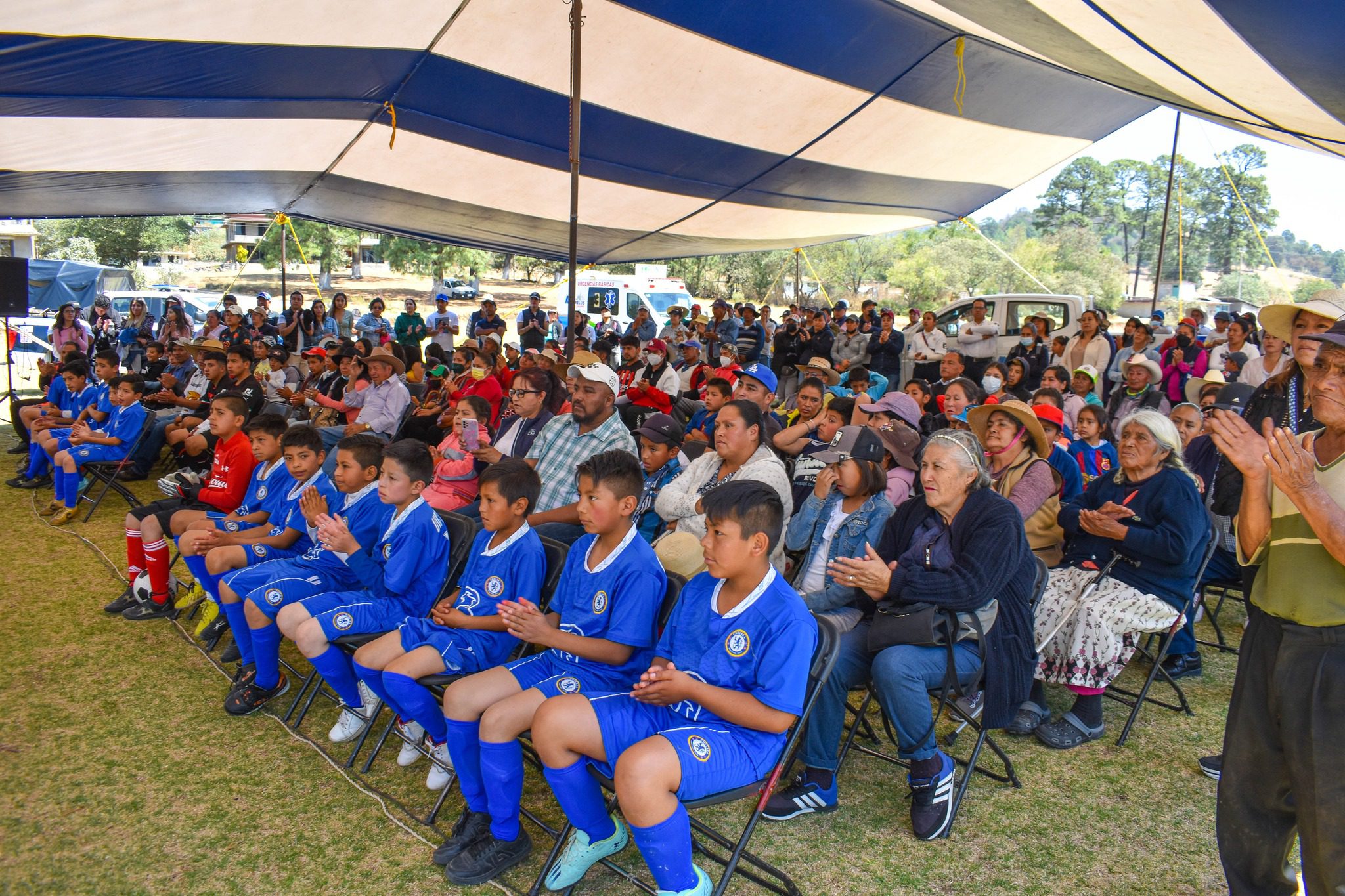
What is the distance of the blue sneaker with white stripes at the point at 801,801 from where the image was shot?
2.87m

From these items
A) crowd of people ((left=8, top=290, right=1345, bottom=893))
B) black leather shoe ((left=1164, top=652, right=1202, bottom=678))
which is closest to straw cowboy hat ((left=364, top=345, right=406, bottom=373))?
crowd of people ((left=8, top=290, right=1345, bottom=893))

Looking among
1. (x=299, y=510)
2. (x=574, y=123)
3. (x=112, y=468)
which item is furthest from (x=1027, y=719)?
(x=112, y=468)

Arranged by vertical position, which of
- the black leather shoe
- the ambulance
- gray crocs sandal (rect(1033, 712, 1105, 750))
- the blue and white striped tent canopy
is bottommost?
Answer: gray crocs sandal (rect(1033, 712, 1105, 750))

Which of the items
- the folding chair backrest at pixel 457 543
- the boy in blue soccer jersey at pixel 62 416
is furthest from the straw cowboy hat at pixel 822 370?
the boy in blue soccer jersey at pixel 62 416

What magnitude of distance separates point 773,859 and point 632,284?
65.5ft

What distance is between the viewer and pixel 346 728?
3395mm

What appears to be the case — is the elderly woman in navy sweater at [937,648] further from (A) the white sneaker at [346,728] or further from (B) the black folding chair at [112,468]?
(B) the black folding chair at [112,468]

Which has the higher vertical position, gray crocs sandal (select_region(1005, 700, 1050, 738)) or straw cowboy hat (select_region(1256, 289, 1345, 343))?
straw cowboy hat (select_region(1256, 289, 1345, 343))

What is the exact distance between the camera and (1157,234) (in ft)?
158

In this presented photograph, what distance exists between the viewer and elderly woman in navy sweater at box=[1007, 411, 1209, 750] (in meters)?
3.35

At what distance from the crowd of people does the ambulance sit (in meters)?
15.4

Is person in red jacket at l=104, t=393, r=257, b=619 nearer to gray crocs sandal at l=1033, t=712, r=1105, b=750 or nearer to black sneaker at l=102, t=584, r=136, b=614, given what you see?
black sneaker at l=102, t=584, r=136, b=614

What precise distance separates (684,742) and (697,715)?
211 mm

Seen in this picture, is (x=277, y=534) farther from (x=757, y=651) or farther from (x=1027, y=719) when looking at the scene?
(x=1027, y=719)
